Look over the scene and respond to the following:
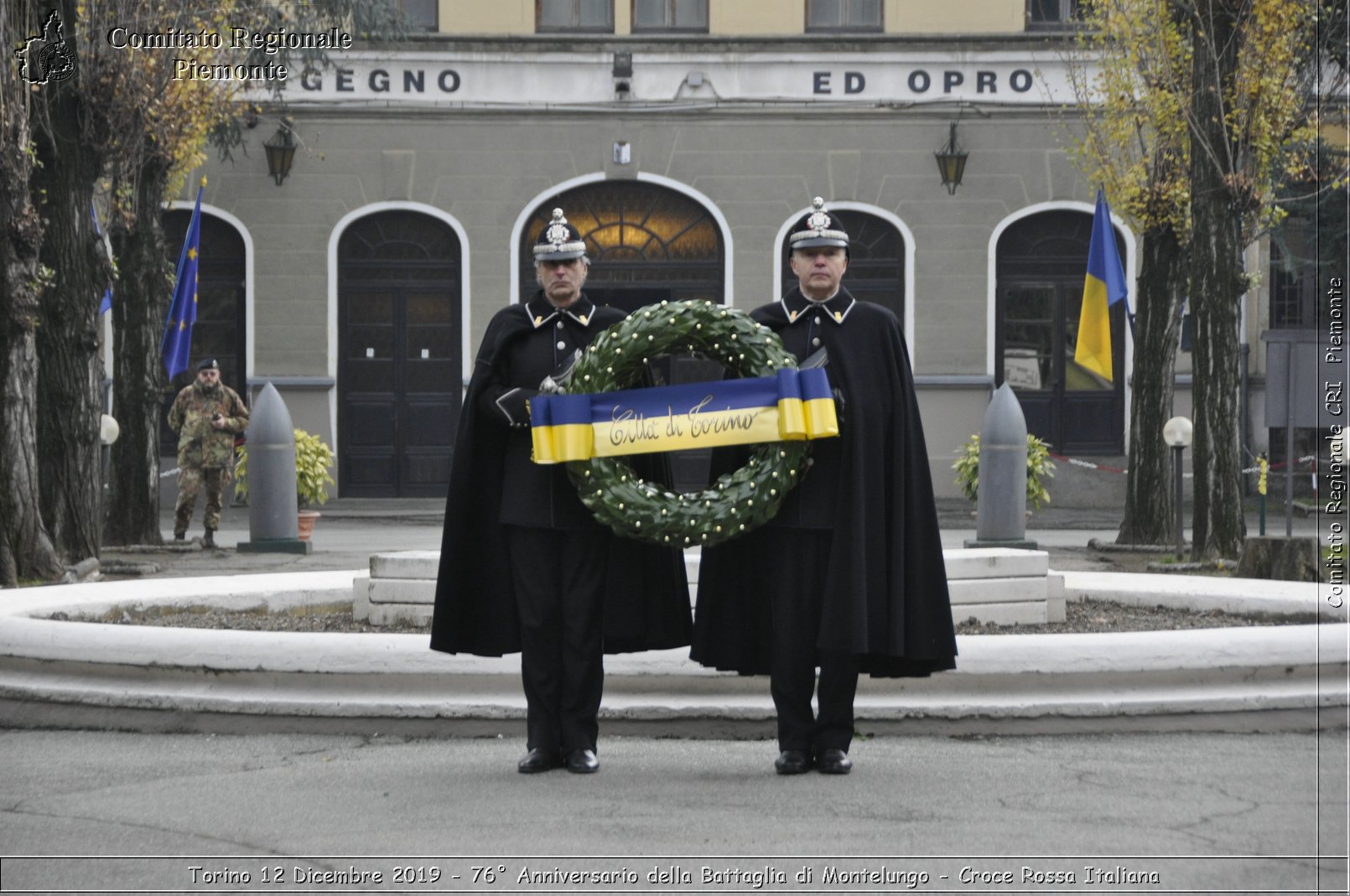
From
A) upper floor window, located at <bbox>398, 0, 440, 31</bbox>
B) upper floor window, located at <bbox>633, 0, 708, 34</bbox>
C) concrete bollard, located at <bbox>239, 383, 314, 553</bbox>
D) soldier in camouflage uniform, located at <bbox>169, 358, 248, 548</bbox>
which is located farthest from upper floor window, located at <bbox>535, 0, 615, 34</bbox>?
concrete bollard, located at <bbox>239, 383, 314, 553</bbox>

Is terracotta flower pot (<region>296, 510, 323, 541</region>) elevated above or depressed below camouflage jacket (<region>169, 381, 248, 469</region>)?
below

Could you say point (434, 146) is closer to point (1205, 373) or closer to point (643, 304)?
point (1205, 373)

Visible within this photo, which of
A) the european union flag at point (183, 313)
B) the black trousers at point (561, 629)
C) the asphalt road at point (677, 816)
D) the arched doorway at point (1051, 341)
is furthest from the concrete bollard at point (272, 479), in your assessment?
the arched doorway at point (1051, 341)

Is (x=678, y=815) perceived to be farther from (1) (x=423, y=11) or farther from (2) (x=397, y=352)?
(1) (x=423, y=11)

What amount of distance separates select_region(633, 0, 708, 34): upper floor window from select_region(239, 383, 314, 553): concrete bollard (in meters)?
9.06

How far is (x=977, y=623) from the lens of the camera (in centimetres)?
844

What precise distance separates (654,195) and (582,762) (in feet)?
58.9

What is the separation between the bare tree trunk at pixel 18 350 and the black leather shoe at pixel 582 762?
7.34 meters

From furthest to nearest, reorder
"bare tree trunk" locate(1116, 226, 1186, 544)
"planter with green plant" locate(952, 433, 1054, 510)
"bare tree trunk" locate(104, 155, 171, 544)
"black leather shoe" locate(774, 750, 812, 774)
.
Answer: "planter with green plant" locate(952, 433, 1054, 510) < "bare tree trunk" locate(1116, 226, 1186, 544) < "bare tree trunk" locate(104, 155, 171, 544) < "black leather shoe" locate(774, 750, 812, 774)

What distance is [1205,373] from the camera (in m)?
15.1

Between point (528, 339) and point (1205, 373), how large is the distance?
382 inches

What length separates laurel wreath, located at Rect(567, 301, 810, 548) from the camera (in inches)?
241

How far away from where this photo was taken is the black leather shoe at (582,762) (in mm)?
6227

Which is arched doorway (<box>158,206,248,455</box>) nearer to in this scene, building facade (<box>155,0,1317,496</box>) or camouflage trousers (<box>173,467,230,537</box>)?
building facade (<box>155,0,1317,496</box>)
